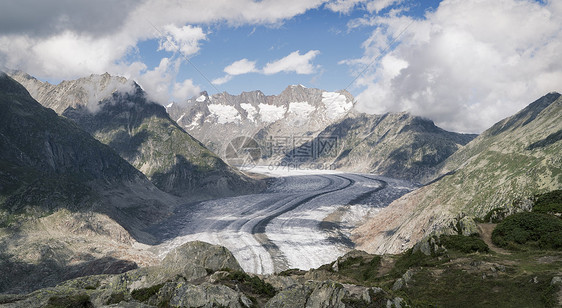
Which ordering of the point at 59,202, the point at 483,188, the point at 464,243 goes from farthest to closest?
1. the point at 59,202
2. the point at 483,188
3. the point at 464,243

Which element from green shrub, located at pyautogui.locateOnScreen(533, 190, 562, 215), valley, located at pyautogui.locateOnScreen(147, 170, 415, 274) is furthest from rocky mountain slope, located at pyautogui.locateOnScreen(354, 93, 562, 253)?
valley, located at pyautogui.locateOnScreen(147, 170, 415, 274)

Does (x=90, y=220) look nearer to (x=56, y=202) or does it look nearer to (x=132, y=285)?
(x=56, y=202)

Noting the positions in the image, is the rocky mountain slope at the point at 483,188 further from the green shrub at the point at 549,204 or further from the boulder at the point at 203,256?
the boulder at the point at 203,256

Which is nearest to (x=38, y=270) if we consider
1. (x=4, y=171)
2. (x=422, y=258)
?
(x=4, y=171)

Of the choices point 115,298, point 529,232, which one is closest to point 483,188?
point 529,232

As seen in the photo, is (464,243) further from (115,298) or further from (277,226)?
(277,226)

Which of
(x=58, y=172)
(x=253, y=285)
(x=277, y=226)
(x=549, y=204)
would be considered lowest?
(x=277, y=226)

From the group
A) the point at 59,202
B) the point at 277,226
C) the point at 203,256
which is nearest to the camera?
the point at 203,256

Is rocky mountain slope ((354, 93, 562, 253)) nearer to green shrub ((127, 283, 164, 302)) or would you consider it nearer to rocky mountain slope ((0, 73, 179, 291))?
green shrub ((127, 283, 164, 302))
